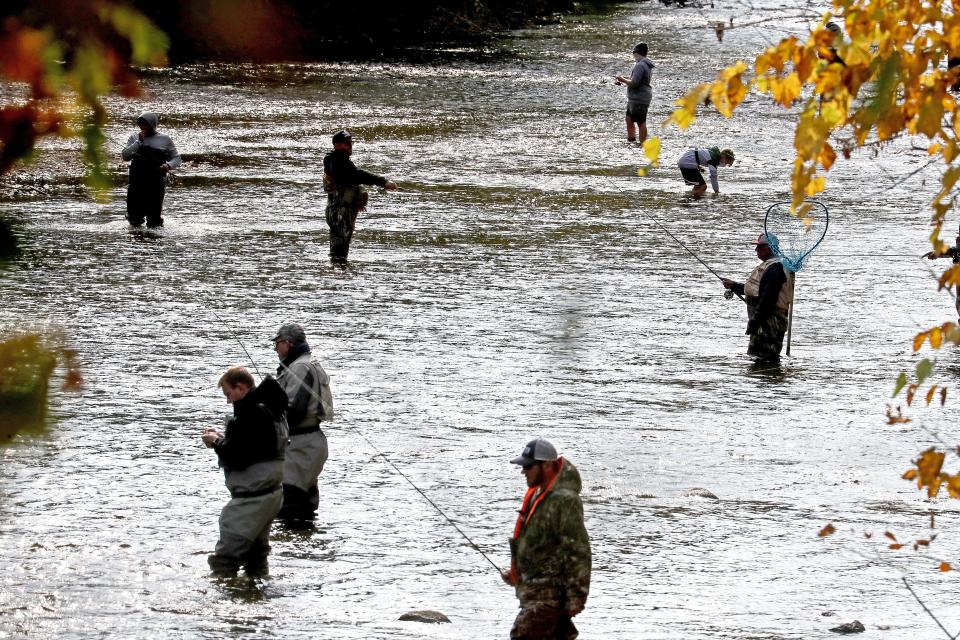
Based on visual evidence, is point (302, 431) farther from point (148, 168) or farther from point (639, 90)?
point (639, 90)

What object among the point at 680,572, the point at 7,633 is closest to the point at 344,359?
the point at 680,572

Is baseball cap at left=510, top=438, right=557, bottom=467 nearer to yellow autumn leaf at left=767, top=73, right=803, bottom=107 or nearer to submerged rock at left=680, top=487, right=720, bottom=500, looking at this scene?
yellow autumn leaf at left=767, top=73, right=803, bottom=107

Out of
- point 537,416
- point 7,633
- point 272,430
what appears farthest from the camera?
point 537,416

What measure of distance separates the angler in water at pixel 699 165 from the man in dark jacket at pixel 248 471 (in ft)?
56.3

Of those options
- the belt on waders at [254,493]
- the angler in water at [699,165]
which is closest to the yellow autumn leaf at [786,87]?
the belt on waders at [254,493]

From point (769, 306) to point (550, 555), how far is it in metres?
8.21

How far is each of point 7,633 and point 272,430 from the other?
2050 mm

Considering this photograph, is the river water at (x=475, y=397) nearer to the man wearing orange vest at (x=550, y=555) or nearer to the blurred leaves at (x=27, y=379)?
the blurred leaves at (x=27, y=379)

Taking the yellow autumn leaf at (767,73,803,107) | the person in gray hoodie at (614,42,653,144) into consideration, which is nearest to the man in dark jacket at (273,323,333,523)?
the yellow autumn leaf at (767,73,803,107)

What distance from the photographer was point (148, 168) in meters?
21.8

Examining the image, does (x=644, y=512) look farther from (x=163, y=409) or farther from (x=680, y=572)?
(x=163, y=409)

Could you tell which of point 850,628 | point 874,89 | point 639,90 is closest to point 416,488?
point 850,628

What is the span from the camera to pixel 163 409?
1347 cm

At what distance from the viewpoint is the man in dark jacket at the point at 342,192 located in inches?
787
